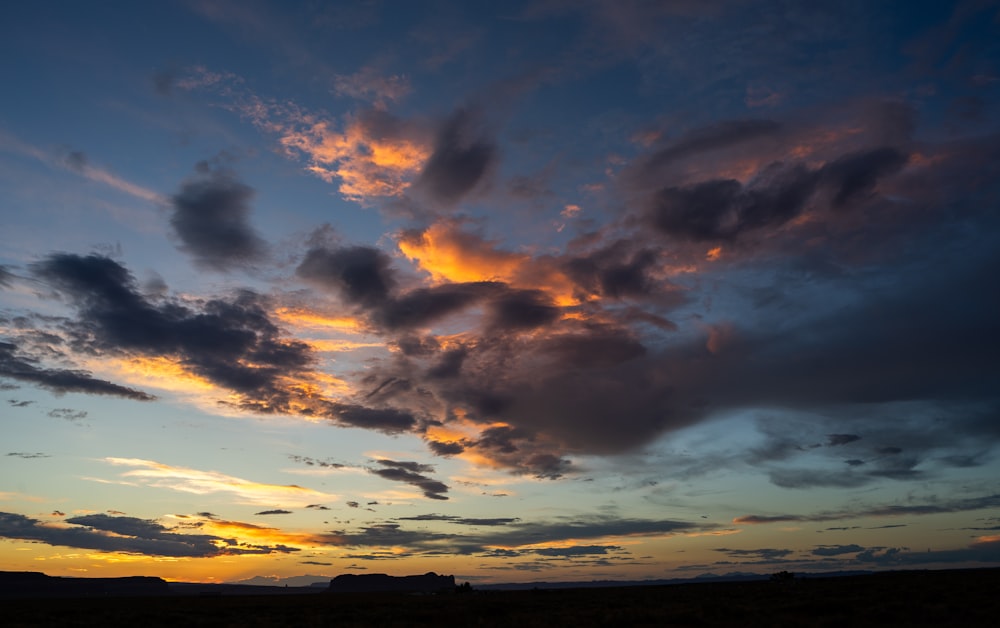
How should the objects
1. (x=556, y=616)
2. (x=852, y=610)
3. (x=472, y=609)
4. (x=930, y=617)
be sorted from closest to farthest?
(x=930, y=617)
(x=852, y=610)
(x=556, y=616)
(x=472, y=609)

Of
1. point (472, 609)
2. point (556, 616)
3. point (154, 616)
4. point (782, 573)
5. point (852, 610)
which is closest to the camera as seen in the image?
point (852, 610)

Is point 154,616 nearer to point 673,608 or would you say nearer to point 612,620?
point 612,620

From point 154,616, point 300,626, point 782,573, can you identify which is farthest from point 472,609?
point 782,573

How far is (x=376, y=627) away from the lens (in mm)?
50188

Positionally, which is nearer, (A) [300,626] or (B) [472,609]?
(A) [300,626]

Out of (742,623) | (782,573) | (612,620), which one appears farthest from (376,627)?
(782,573)

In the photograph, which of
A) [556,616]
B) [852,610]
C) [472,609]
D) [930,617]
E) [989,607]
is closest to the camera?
[930,617]

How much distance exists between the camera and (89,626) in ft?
169

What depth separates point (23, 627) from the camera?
49781 mm

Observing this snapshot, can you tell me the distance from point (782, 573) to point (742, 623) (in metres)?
91.9

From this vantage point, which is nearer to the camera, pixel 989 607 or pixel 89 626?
pixel 989 607

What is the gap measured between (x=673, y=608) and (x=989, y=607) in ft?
75.8

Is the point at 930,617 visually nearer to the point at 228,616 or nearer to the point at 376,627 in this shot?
the point at 376,627

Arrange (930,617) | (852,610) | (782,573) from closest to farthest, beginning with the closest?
(930,617) < (852,610) < (782,573)
